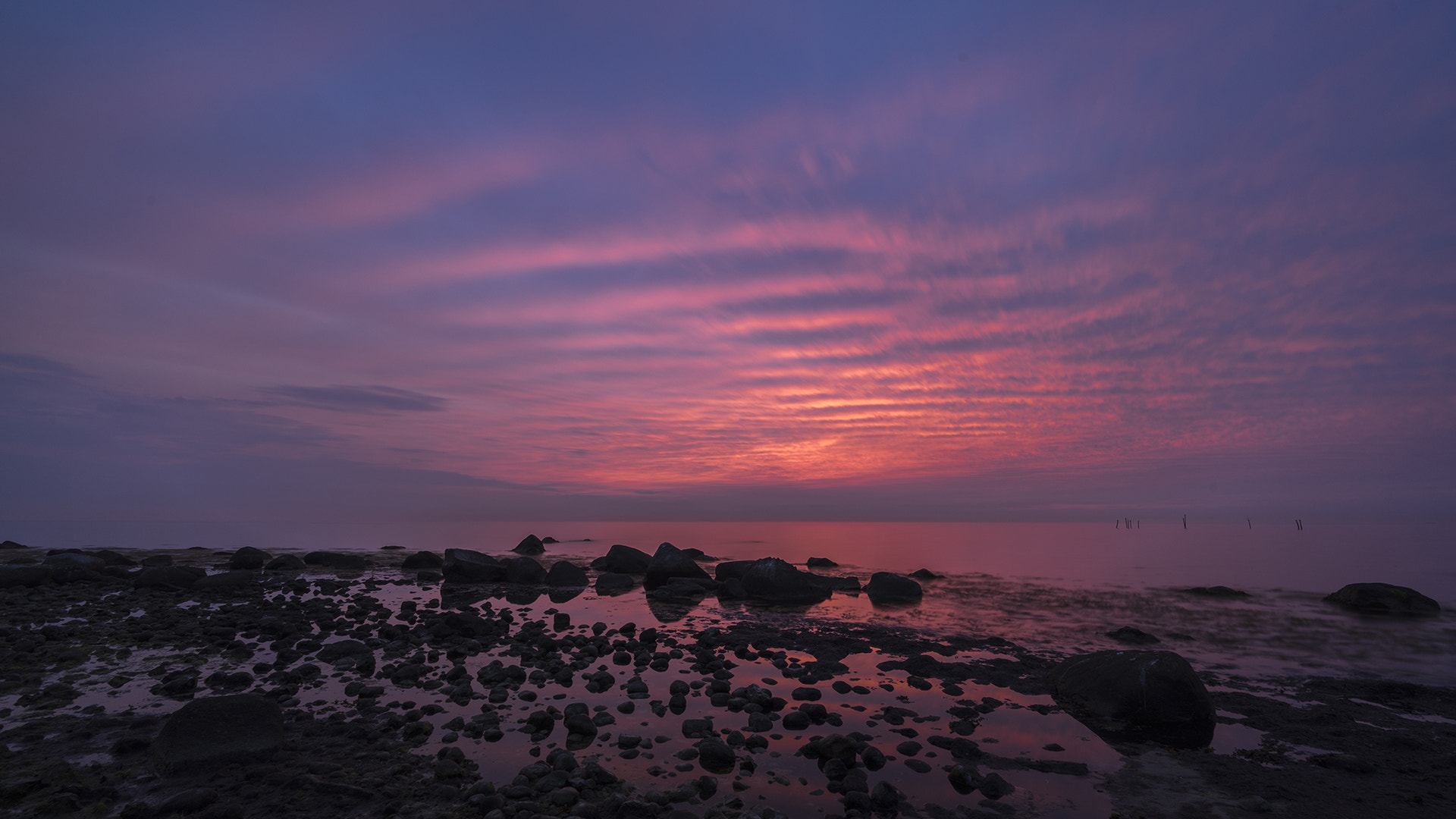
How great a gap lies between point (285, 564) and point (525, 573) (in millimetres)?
15925

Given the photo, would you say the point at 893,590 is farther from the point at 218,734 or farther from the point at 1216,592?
the point at 218,734

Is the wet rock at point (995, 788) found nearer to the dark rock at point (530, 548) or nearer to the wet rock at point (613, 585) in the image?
the wet rock at point (613, 585)

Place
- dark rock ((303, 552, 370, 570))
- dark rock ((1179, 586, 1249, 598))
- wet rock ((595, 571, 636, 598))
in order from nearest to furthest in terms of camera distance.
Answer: wet rock ((595, 571, 636, 598))
dark rock ((1179, 586, 1249, 598))
dark rock ((303, 552, 370, 570))

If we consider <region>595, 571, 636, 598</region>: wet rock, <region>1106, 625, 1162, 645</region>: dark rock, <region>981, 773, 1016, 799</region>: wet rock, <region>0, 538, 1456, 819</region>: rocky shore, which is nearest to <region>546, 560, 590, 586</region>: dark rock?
<region>595, 571, 636, 598</region>: wet rock

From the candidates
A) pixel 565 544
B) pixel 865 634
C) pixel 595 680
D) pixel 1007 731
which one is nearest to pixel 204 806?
pixel 595 680

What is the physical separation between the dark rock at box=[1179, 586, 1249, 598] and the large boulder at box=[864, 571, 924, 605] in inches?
558

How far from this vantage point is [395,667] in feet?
39.4

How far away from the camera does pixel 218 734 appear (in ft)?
24.6

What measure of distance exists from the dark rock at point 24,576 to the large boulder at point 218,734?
24405mm

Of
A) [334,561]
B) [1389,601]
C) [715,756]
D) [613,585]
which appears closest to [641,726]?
[715,756]

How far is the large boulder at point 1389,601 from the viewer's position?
80.3 ft

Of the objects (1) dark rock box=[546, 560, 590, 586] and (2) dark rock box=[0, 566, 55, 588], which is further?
(1) dark rock box=[546, 560, 590, 586]

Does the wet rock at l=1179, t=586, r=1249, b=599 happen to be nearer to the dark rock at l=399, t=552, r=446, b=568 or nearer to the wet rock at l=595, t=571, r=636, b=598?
the wet rock at l=595, t=571, r=636, b=598

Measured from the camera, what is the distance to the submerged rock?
24.5 m
